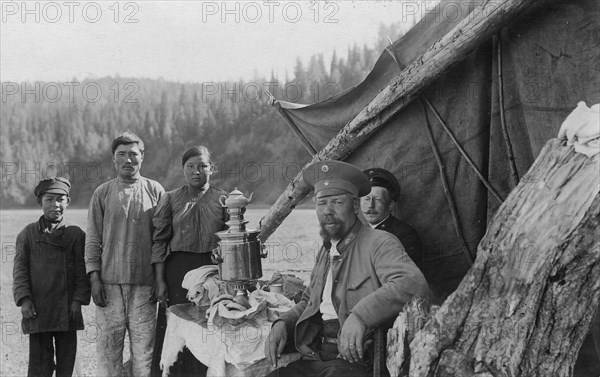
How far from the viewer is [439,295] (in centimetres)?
371

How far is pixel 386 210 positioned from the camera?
362cm

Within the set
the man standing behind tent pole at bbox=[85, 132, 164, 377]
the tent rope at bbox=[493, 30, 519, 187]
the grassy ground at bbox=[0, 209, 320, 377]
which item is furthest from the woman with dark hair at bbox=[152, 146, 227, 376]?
the tent rope at bbox=[493, 30, 519, 187]

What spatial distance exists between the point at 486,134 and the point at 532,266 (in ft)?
4.68

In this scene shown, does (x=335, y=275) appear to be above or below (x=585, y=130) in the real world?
below

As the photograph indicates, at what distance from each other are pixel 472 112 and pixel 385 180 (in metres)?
0.63

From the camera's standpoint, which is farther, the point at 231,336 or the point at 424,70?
the point at 424,70

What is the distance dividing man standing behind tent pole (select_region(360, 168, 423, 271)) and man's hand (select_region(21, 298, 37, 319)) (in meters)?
2.10

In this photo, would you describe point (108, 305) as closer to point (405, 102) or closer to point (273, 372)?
point (273, 372)

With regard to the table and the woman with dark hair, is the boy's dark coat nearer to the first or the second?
the woman with dark hair

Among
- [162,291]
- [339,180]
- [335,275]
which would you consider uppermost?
[339,180]

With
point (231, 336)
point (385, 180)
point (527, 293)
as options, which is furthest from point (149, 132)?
point (527, 293)

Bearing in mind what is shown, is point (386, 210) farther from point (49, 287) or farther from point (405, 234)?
point (49, 287)

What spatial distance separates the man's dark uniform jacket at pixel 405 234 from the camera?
3.56 metres

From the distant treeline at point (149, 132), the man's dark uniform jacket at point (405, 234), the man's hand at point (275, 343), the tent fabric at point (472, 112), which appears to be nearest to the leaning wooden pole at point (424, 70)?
the tent fabric at point (472, 112)
